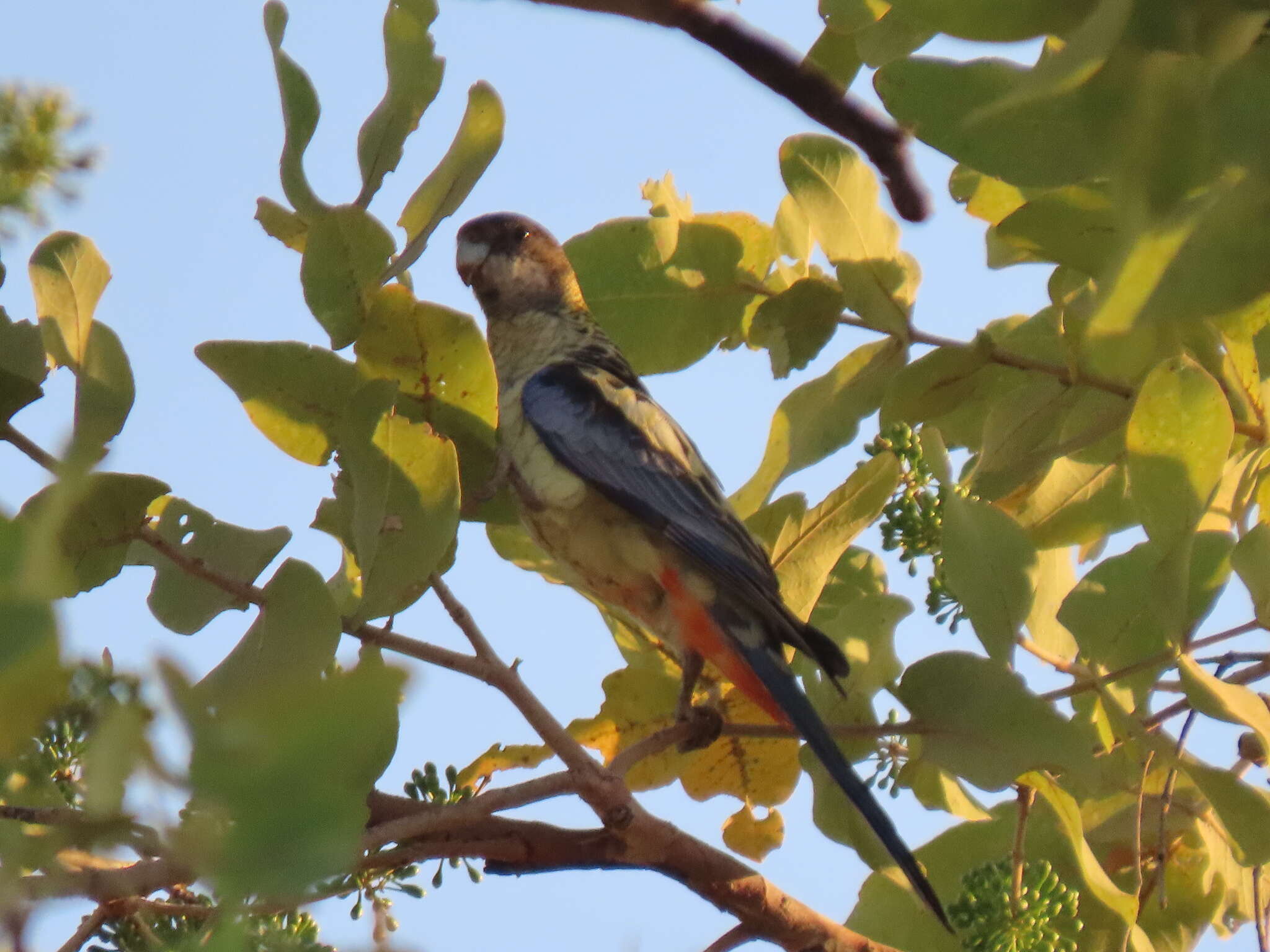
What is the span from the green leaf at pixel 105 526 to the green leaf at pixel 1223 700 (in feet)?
4.09

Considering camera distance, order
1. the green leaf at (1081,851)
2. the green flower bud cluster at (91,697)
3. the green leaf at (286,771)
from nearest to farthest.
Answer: the green leaf at (286,771)
the green flower bud cluster at (91,697)
the green leaf at (1081,851)

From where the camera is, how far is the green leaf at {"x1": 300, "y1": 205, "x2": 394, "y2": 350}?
169 centimetres

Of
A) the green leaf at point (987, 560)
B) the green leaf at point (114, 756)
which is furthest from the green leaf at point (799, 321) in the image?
the green leaf at point (114, 756)

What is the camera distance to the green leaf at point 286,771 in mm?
556

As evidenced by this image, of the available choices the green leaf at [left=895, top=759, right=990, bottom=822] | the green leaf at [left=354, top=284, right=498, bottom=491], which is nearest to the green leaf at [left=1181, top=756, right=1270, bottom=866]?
the green leaf at [left=895, top=759, right=990, bottom=822]

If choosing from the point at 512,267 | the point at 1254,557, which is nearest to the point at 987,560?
the point at 1254,557

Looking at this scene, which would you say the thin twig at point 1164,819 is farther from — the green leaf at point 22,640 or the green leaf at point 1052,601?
the green leaf at point 22,640

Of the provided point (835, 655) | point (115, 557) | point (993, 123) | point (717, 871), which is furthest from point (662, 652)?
point (993, 123)

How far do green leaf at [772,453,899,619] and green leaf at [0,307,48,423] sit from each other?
1.15 metres

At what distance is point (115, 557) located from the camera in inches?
67.1

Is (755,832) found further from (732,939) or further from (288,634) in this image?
(288,634)

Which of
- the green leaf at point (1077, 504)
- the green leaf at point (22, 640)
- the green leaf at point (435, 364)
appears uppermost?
the green leaf at point (435, 364)

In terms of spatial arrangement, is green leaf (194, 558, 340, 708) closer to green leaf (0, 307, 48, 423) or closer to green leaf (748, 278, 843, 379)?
green leaf (0, 307, 48, 423)

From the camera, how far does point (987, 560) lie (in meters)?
1.78
